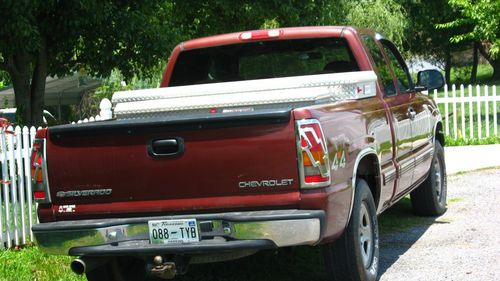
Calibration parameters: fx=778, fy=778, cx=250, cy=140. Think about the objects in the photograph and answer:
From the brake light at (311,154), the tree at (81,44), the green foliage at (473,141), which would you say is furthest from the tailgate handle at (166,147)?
the green foliage at (473,141)

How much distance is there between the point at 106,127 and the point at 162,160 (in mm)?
418

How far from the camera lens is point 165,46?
12594mm

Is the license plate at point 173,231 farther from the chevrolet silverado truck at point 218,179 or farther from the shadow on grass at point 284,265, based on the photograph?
the shadow on grass at point 284,265

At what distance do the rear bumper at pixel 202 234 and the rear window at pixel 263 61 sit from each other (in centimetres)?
229

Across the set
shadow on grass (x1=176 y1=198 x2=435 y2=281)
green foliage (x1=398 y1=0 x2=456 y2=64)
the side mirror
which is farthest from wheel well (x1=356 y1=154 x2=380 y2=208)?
green foliage (x1=398 y1=0 x2=456 y2=64)

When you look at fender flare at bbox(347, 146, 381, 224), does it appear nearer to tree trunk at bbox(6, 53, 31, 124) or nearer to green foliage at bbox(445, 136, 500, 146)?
tree trunk at bbox(6, 53, 31, 124)

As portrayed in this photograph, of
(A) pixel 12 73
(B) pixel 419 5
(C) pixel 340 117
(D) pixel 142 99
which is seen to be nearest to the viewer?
(C) pixel 340 117

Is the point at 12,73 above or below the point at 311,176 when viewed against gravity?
above

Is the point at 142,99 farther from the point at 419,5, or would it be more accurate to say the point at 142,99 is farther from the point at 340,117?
the point at 419,5

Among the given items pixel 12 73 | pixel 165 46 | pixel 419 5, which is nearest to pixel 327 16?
pixel 165 46

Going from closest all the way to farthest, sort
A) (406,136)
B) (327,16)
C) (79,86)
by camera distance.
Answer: (406,136)
(327,16)
(79,86)

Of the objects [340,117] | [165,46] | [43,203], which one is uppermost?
[165,46]

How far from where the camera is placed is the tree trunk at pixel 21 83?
12227 millimetres

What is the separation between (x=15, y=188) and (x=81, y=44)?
5.55 metres
